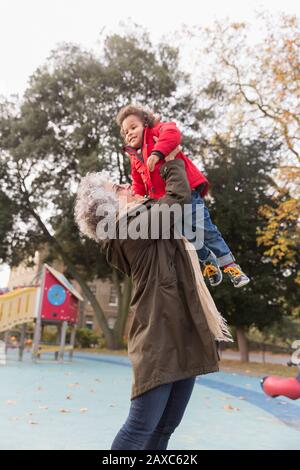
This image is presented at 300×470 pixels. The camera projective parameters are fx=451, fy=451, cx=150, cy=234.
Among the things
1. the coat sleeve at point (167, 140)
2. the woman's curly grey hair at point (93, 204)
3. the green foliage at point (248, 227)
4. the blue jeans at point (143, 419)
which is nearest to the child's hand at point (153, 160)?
the coat sleeve at point (167, 140)

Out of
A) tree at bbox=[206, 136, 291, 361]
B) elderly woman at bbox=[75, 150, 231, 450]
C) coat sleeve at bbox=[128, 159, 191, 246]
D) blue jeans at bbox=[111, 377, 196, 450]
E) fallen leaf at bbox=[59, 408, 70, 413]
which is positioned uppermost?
tree at bbox=[206, 136, 291, 361]

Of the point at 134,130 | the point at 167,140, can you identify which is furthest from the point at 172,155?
the point at 134,130

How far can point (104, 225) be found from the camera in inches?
81.4

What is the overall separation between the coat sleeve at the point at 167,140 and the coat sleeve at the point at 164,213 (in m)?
0.14

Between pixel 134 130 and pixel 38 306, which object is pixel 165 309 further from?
pixel 38 306

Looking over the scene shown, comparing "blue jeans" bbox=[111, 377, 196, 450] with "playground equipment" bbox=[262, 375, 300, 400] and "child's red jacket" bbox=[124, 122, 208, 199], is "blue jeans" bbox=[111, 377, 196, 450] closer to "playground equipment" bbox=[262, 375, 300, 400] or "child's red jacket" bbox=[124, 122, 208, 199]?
"child's red jacket" bbox=[124, 122, 208, 199]

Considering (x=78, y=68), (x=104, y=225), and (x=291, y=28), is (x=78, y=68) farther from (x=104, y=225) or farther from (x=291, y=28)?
(x=104, y=225)

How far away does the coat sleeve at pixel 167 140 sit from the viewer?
6.81 feet


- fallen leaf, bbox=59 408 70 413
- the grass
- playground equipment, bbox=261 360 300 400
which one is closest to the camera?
playground equipment, bbox=261 360 300 400

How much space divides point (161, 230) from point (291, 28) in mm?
14688

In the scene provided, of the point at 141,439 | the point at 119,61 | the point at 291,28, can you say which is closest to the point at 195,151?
the point at 119,61

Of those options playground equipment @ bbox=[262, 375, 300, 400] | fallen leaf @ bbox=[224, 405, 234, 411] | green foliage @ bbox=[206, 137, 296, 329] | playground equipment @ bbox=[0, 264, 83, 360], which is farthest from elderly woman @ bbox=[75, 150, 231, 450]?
green foliage @ bbox=[206, 137, 296, 329]

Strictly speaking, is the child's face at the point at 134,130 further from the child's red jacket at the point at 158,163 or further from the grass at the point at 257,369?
the grass at the point at 257,369

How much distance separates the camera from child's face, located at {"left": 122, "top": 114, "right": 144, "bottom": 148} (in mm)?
2314
